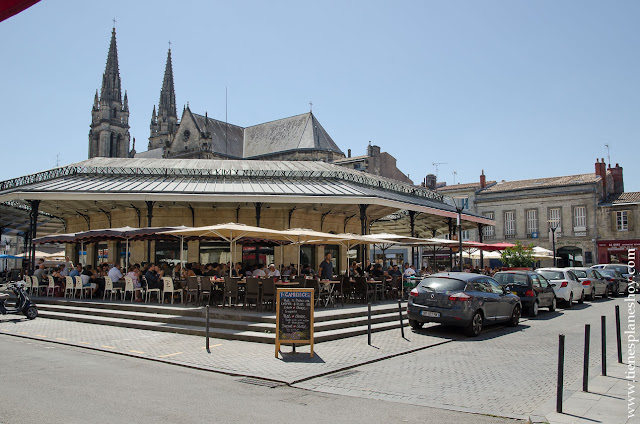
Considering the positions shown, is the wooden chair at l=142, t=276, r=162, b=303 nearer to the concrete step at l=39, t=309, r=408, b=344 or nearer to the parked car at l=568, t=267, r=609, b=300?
the concrete step at l=39, t=309, r=408, b=344

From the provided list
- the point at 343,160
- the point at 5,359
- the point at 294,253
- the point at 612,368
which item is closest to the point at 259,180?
the point at 294,253

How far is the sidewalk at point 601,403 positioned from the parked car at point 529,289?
784 centimetres

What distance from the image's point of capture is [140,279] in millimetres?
16281

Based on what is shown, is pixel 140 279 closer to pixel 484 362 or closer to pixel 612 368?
pixel 484 362

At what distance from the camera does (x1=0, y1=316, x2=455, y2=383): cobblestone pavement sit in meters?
8.29

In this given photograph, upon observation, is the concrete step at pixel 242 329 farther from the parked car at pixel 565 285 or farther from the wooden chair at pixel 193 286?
the parked car at pixel 565 285

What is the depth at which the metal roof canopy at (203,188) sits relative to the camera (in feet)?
65.0

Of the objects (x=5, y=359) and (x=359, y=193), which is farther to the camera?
(x=359, y=193)

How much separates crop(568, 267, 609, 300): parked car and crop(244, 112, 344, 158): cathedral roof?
35268 mm

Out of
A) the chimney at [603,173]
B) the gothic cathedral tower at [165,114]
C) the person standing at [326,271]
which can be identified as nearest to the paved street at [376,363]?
the person standing at [326,271]

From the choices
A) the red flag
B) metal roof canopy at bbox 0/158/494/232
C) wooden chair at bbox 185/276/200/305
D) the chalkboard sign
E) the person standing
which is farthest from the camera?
metal roof canopy at bbox 0/158/494/232

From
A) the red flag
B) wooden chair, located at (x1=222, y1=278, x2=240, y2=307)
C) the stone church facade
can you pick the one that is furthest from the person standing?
the stone church facade

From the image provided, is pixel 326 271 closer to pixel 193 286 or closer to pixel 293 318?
pixel 193 286

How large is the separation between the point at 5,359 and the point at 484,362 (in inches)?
328
